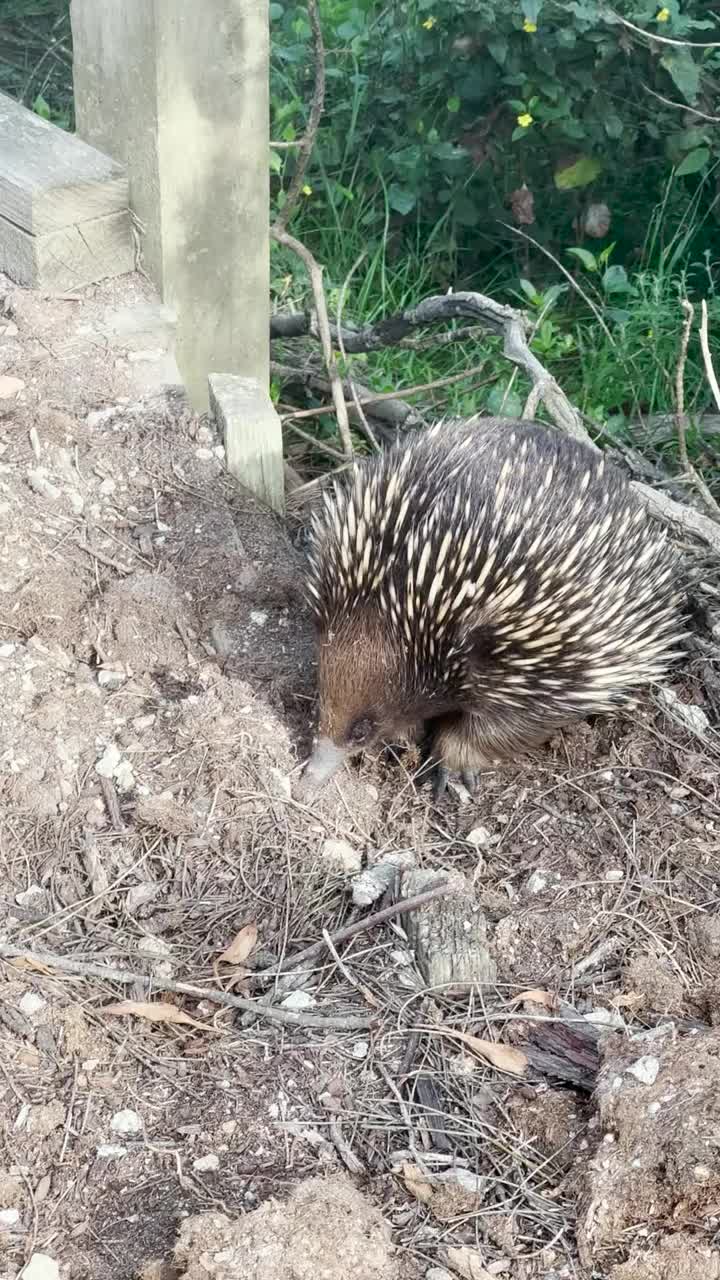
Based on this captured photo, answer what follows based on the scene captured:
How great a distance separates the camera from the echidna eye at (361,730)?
3053 mm

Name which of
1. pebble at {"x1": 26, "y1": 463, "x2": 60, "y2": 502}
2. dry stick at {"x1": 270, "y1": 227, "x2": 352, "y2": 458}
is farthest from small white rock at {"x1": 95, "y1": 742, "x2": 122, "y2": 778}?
dry stick at {"x1": 270, "y1": 227, "x2": 352, "y2": 458}

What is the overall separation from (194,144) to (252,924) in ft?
6.25

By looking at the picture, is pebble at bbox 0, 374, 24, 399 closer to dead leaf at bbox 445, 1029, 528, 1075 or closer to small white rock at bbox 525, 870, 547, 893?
small white rock at bbox 525, 870, 547, 893

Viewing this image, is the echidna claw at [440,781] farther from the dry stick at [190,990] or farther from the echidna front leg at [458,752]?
the dry stick at [190,990]

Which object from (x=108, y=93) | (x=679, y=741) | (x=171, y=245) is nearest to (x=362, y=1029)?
(x=679, y=741)

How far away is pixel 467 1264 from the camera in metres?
2.12

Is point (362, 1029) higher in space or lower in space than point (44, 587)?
lower

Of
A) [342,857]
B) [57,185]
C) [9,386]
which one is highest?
[57,185]

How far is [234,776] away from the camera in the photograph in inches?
118

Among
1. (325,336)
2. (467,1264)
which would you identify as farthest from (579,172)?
(467,1264)

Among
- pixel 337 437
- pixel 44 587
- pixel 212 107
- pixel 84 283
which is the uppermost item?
pixel 212 107

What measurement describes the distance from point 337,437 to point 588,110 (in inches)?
57.0

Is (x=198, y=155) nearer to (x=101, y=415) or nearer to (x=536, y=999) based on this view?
(x=101, y=415)

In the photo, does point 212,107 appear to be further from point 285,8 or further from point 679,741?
point 285,8
